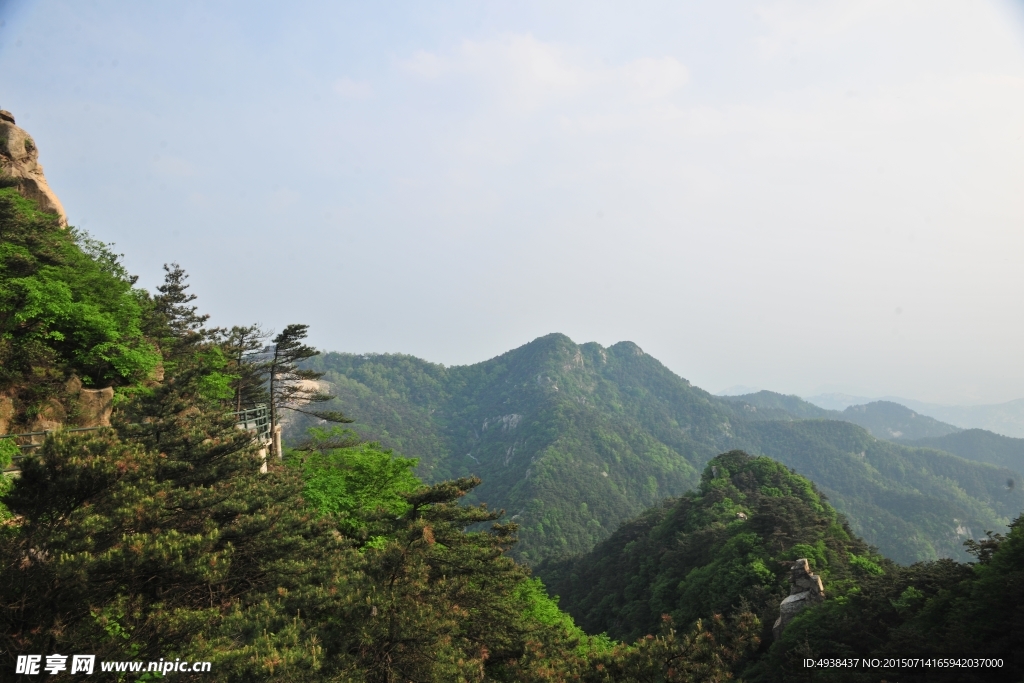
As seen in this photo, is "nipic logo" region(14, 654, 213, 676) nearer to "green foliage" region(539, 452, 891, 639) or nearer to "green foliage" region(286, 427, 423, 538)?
"green foliage" region(286, 427, 423, 538)

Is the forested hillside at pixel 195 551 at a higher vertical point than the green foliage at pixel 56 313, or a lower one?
lower

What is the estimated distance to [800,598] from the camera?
95.6 feet

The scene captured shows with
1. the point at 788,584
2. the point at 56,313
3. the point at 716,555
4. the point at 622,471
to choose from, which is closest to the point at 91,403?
the point at 56,313

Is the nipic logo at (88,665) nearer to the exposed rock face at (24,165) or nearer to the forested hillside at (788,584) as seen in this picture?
the forested hillside at (788,584)

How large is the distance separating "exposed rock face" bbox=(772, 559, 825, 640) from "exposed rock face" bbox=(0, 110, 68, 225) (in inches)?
1717

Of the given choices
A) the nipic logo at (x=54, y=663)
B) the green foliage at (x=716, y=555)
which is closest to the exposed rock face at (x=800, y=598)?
the green foliage at (x=716, y=555)

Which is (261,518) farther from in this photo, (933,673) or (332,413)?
(933,673)

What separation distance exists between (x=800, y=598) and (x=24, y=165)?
4730 cm

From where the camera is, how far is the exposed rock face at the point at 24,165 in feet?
65.5

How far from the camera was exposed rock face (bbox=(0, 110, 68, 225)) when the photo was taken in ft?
65.5

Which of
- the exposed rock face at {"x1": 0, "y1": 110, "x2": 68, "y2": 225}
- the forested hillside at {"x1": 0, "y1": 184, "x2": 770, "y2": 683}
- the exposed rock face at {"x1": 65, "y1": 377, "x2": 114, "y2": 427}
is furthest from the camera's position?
the exposed rock face at {"x1": 0, "y1": 110, "x2": 68, "y2": 225}

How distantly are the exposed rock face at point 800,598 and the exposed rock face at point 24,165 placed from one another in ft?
143

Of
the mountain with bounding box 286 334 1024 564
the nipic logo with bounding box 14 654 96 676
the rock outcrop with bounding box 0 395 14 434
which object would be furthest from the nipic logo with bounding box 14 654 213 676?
the mountain with bounding box 286 334 1024 564

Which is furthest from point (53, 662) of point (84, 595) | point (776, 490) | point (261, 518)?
point (776, 490)
